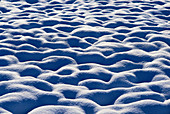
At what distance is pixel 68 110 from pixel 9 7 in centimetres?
288

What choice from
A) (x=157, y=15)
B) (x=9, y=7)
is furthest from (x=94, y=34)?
(x=9, y=7)

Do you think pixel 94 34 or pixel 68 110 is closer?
pixel 68 110

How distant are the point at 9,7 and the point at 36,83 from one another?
2459 millimetres

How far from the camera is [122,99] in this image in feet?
6.05

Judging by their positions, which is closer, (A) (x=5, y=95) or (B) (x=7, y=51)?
(A) (x=5, y=95)

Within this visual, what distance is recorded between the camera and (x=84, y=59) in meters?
2.50

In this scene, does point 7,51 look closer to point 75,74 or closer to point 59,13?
point 75,74

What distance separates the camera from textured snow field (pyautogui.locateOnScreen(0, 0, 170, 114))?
1801 millimetres

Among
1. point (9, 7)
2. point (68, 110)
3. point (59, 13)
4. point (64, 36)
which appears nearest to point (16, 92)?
point (68, 110)

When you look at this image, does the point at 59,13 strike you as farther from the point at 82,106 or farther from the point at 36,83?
the point at 82,106

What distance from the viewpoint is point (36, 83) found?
201 cm

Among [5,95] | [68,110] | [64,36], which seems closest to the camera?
[68,110]

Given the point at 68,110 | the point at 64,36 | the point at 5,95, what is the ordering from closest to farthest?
the point at 68,110, the point at 5,95, the point at 64,36

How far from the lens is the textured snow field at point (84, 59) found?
1801 mm
